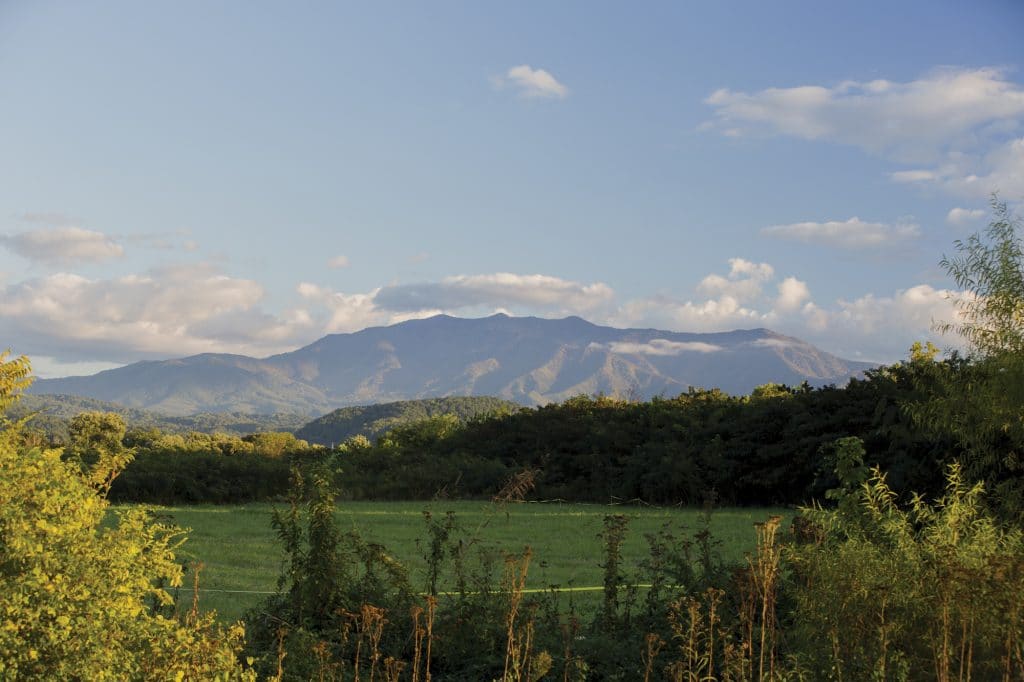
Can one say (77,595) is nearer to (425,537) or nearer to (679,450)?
(425,537)

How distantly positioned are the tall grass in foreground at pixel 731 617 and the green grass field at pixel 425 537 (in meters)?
1.04

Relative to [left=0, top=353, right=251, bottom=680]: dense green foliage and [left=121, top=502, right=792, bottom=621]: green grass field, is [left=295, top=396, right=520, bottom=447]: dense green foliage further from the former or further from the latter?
[left=0, top=353, right=251, bottom=680]: dense green foliage

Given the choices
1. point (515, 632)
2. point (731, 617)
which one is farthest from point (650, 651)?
point (731, 617)

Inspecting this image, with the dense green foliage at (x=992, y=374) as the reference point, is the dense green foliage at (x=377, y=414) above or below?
below

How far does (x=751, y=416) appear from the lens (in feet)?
76.2

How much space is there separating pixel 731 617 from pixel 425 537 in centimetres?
904

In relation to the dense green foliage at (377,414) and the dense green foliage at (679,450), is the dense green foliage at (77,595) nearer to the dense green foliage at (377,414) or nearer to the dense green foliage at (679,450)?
the dense green foliage at (679,450)

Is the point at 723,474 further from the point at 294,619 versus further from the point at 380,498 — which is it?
the point at 294,619

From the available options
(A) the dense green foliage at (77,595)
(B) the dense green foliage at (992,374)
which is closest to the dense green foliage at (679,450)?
(B) the dense green foliage at (992,374)

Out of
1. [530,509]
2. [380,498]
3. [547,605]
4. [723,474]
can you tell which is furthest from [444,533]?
[380,498]

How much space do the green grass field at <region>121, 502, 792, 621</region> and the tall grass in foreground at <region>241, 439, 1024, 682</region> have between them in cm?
104

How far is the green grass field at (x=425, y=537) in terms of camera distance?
1041 centimetres

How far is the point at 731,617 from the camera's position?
636 cm

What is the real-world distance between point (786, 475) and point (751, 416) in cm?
186
